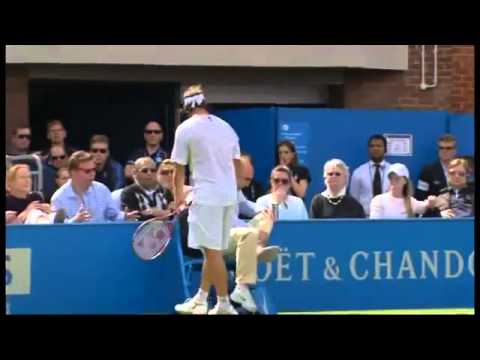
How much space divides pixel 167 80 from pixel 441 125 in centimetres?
347

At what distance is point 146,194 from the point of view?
404 inches

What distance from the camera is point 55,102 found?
1442cm

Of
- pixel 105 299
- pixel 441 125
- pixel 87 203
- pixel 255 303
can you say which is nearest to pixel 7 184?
pixel 87 203

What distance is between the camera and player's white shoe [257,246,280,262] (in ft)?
29.3

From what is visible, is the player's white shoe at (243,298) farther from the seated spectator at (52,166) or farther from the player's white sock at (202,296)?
the seated spectator at (52,166)

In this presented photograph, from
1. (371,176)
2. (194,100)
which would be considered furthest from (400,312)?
(371,176)

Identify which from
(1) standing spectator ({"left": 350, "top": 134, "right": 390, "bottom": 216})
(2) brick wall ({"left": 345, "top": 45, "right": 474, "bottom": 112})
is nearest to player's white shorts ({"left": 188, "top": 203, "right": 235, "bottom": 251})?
(1) standing spectator ({"left": 350, "top": 134, "right": 390, "bottom": 216})

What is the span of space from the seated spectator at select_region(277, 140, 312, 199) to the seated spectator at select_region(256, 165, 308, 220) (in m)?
0.88

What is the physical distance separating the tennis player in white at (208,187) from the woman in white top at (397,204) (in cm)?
225

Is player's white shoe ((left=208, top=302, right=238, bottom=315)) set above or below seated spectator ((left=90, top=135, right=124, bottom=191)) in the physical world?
below

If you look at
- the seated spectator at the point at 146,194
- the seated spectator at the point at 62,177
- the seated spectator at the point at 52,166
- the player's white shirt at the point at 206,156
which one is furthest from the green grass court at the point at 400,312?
the seated spectator at the point at 52,166

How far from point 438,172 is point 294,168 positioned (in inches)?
75.9

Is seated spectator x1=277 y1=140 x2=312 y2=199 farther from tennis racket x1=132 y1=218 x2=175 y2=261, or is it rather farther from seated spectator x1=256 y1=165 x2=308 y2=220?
tennis racket x1=132 y1=218 x2=175 y2=261

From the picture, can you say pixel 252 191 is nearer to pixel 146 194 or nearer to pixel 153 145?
pixel 153 145
